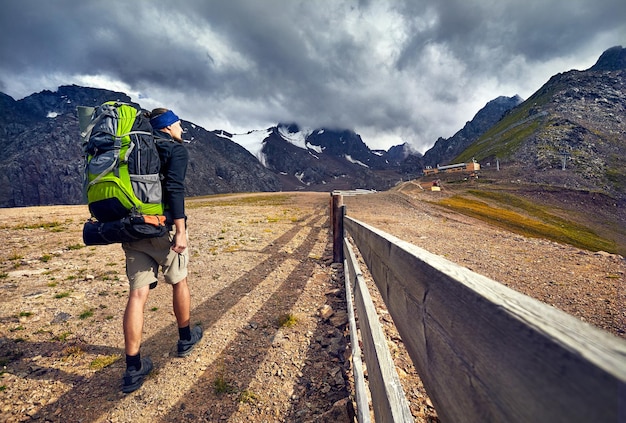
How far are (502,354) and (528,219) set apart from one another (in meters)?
42.1

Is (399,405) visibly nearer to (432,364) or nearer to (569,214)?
(432,364)

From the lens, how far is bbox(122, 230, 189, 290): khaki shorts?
12.2ft

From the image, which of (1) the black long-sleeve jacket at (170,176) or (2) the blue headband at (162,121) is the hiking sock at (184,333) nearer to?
(1) the black long-sleeve jacket at (170,176)

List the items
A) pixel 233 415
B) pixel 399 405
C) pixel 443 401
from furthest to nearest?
pixel 233 415
pixel 399 405
pixel 443 401

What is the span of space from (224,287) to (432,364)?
625 centimetres

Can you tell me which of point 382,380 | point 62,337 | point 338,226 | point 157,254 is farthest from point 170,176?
point 338,226

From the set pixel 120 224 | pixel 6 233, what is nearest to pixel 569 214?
pixel 120 224

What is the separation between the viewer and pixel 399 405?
5.70ft

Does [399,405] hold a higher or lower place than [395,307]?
lower

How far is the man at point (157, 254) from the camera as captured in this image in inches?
143

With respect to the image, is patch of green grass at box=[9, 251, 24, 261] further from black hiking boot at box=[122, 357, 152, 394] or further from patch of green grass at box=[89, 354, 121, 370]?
black hiking boot at box=[122, 357, 152, 394]

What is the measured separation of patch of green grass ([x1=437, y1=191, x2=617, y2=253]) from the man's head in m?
26.7

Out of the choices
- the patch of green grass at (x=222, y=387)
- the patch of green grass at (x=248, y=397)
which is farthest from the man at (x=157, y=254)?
the patch of green grass at (x=248, y=397)

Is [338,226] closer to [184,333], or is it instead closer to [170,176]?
[184,333]
